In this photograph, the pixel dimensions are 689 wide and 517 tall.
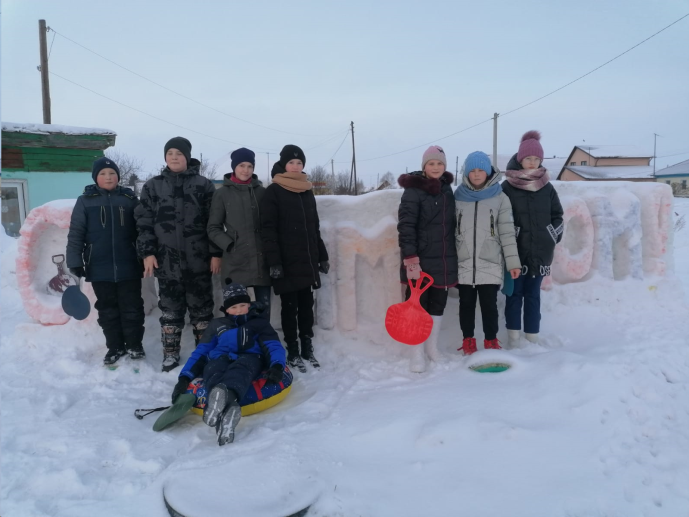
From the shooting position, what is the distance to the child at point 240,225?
12.8 ft

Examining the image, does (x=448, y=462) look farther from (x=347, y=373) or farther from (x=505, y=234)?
(x=505, y=234)

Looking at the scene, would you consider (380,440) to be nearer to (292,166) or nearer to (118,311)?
(292,166)

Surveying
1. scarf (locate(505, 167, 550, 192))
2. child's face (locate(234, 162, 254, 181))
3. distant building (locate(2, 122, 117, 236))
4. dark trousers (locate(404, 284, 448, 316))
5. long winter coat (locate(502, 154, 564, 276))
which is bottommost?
dark trousers (locate(404, 284, 448, 316))

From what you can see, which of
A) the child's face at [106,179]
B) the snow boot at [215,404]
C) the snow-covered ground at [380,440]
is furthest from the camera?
the child's face at [106,179]

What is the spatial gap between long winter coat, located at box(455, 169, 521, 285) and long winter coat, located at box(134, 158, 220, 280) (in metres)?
2.13

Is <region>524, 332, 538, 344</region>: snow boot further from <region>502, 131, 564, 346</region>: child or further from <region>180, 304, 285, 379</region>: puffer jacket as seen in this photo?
<region>180, 304, 285, 379</region>: puffer jacket

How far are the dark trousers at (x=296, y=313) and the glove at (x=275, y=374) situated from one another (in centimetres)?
78

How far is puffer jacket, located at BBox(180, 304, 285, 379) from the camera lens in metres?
3.43

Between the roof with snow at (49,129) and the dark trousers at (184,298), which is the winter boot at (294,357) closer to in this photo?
the dark trousers at (184,298)

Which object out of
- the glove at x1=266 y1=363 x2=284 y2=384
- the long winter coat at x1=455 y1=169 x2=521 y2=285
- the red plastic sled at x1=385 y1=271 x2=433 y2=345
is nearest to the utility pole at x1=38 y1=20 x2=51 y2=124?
the glove at x1=266 y1=363 x2=284 y2=384

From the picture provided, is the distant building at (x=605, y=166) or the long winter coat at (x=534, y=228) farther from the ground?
the distant building at (x=605, y=166)

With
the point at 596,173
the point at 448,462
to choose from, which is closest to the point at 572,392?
the point at 448,462

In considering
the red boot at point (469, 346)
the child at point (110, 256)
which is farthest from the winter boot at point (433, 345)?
the child at point (110, 256)

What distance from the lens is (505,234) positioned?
12.9 feet
